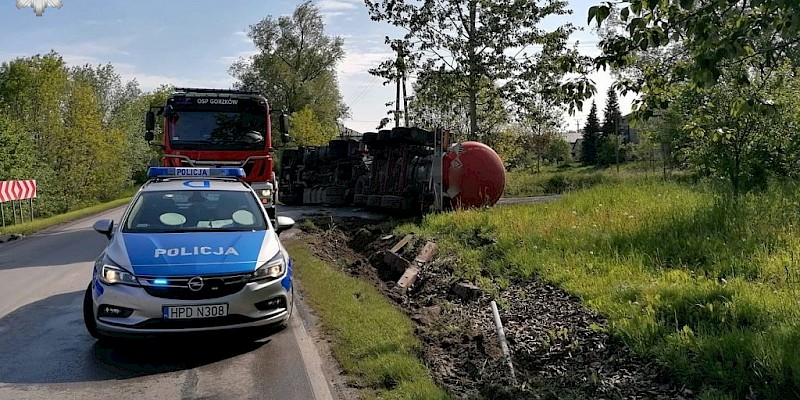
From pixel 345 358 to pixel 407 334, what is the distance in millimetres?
761

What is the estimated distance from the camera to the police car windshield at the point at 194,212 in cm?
704

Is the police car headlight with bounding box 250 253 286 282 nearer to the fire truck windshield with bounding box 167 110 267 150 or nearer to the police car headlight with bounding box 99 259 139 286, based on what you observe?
the police car headlight with bounding box 99 259 139 286

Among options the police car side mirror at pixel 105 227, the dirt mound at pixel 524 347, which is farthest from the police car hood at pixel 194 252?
the dirt mound at pixel 524 347

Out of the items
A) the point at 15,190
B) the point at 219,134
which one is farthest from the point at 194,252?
the point at 15,190

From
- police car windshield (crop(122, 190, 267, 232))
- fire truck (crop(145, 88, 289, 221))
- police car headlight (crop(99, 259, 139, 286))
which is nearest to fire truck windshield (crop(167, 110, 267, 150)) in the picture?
fire truck (crop(145, 88, 289, 221))

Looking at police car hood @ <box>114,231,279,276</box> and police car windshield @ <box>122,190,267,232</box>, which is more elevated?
police car windshield @ <box>122,190,267,232</box>

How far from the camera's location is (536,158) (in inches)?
2625

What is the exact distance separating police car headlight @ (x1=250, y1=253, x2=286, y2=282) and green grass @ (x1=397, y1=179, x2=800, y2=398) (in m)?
2.92

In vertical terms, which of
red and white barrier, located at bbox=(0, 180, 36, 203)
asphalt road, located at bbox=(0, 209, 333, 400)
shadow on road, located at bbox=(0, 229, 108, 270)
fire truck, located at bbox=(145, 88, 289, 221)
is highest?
fire truck, located at bbox=(145, 88, 289, 221)

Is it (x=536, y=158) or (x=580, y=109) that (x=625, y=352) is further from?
(x=536, y=158)

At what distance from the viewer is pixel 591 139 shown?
80188 millimetres

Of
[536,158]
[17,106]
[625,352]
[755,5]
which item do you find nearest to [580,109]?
[755,5]

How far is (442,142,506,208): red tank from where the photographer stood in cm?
1561

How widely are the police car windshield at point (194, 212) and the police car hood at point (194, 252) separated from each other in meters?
0.29
